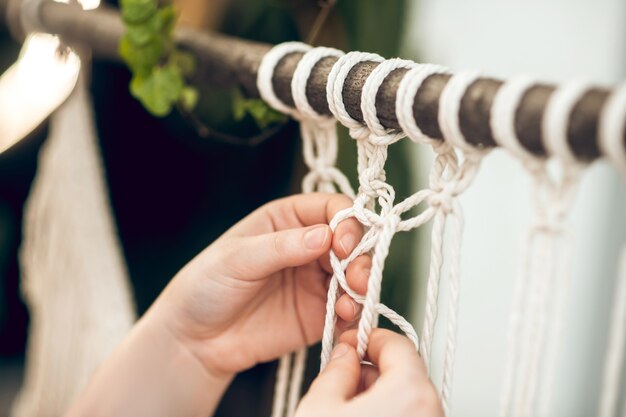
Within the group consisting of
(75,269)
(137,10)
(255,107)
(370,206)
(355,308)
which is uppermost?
(137,10)

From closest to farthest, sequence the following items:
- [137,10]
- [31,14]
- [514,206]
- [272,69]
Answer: [272,69] < [137,10] < [31,14] < [514,206]

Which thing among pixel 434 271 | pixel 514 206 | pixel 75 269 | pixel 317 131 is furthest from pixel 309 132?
pixel 514 206

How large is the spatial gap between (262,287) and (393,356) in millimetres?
277

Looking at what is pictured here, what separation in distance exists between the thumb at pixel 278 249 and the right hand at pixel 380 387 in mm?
101

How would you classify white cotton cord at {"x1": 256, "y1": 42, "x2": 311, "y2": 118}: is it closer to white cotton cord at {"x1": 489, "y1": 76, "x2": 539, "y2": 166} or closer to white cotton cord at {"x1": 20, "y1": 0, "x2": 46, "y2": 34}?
white cotton cord at {"x1": 489, "y1": 76, "x2": 539, "y2": 166}

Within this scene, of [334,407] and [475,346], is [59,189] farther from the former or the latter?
[475,346]

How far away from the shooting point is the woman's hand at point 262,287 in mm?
613

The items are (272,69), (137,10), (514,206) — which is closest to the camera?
(272,69)

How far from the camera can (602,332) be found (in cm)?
156

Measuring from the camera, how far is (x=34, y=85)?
117 cm

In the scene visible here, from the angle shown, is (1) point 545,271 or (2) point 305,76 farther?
(2) point 305,76

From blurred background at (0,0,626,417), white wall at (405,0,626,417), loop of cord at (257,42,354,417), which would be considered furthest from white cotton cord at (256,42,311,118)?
white wall at (405,0,626,417)

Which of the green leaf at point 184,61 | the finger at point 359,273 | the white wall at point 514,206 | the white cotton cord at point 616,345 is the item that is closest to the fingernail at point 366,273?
the finger at point 359,273

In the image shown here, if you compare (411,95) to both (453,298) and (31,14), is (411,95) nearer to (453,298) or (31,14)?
(453,298)
